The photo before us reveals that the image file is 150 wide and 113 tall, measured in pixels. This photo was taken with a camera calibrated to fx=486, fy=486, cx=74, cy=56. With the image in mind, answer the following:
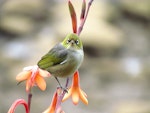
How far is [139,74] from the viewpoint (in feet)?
23.9

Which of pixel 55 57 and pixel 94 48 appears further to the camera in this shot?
pixel 94 48

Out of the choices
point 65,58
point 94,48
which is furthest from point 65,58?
point 94,48

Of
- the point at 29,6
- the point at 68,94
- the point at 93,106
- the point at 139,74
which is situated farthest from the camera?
the point at 29,6

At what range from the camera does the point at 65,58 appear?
139 cm

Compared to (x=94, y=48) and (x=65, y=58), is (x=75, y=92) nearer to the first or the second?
(x=65, y=58)

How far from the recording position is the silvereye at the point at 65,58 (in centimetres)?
134

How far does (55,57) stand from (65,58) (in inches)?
1.2

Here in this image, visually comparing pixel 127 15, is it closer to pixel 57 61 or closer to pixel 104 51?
pixel 104 51

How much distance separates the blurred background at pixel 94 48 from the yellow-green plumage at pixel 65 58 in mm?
4584

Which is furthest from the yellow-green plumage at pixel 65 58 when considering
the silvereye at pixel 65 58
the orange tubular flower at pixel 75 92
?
the orange tubular flower at pixel 75 92

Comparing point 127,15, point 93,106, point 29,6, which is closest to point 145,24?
point 127,15

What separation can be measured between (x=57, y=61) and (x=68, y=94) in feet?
0.44

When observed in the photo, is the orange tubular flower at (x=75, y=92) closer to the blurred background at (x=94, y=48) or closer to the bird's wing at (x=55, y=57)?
the bird's wing at (x=55, y=57)

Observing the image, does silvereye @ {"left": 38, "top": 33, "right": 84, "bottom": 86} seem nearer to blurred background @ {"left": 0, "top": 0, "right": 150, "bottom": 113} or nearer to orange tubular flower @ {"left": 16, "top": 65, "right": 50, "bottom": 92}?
orange tubular flower @ {"left": 16, "top": 65, "right": 50, "bottom": 92}
